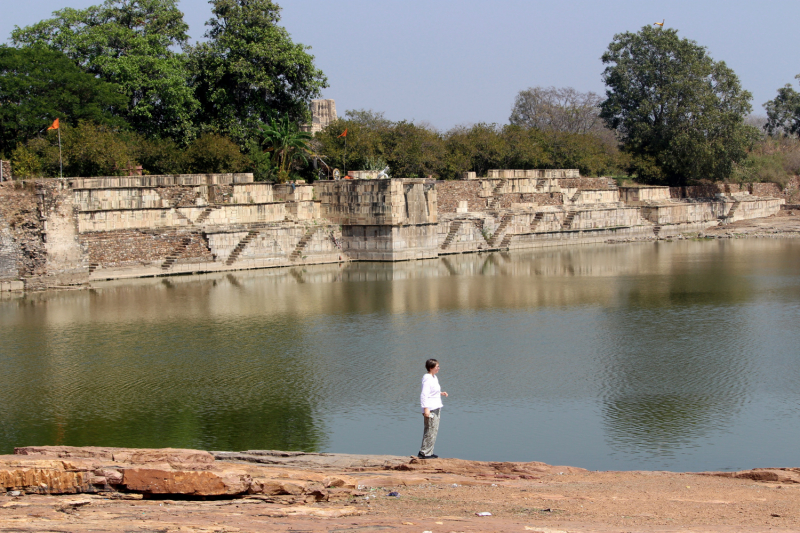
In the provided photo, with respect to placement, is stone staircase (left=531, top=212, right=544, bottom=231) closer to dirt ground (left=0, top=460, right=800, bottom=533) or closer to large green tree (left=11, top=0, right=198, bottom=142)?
large green tree (left=11, top=0, right=198, bottom=142)

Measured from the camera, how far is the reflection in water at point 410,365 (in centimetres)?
1002

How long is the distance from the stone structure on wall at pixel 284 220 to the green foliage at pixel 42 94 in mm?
6508

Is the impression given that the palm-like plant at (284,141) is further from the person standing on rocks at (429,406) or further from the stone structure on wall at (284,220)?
the person standing on rocks at (429,406)

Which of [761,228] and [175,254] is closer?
[175,254]

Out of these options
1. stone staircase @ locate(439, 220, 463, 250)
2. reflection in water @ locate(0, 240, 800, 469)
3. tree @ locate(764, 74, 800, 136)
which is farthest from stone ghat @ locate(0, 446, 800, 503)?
tree @ locate(764, 74, 800, 136)

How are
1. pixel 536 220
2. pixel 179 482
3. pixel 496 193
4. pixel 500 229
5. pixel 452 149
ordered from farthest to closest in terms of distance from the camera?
pixel 452 149 < pixel 496 193 < pixel 536 220 < pixel 500 229 < pixel 179 482

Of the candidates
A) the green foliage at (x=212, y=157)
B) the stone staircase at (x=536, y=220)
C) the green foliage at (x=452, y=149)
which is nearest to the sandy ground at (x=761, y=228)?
the green foliage at (x=452, y=149)

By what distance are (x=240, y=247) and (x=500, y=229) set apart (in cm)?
1122

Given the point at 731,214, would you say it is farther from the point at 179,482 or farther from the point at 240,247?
the point at 179,482

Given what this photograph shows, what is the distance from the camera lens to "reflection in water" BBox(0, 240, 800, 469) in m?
10.0

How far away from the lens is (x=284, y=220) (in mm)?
28328

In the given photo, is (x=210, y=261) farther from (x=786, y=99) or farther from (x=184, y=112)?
(x=786, y=99)

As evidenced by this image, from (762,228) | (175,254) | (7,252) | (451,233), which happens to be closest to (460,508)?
(7,252)

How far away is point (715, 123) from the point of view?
4122 cm
